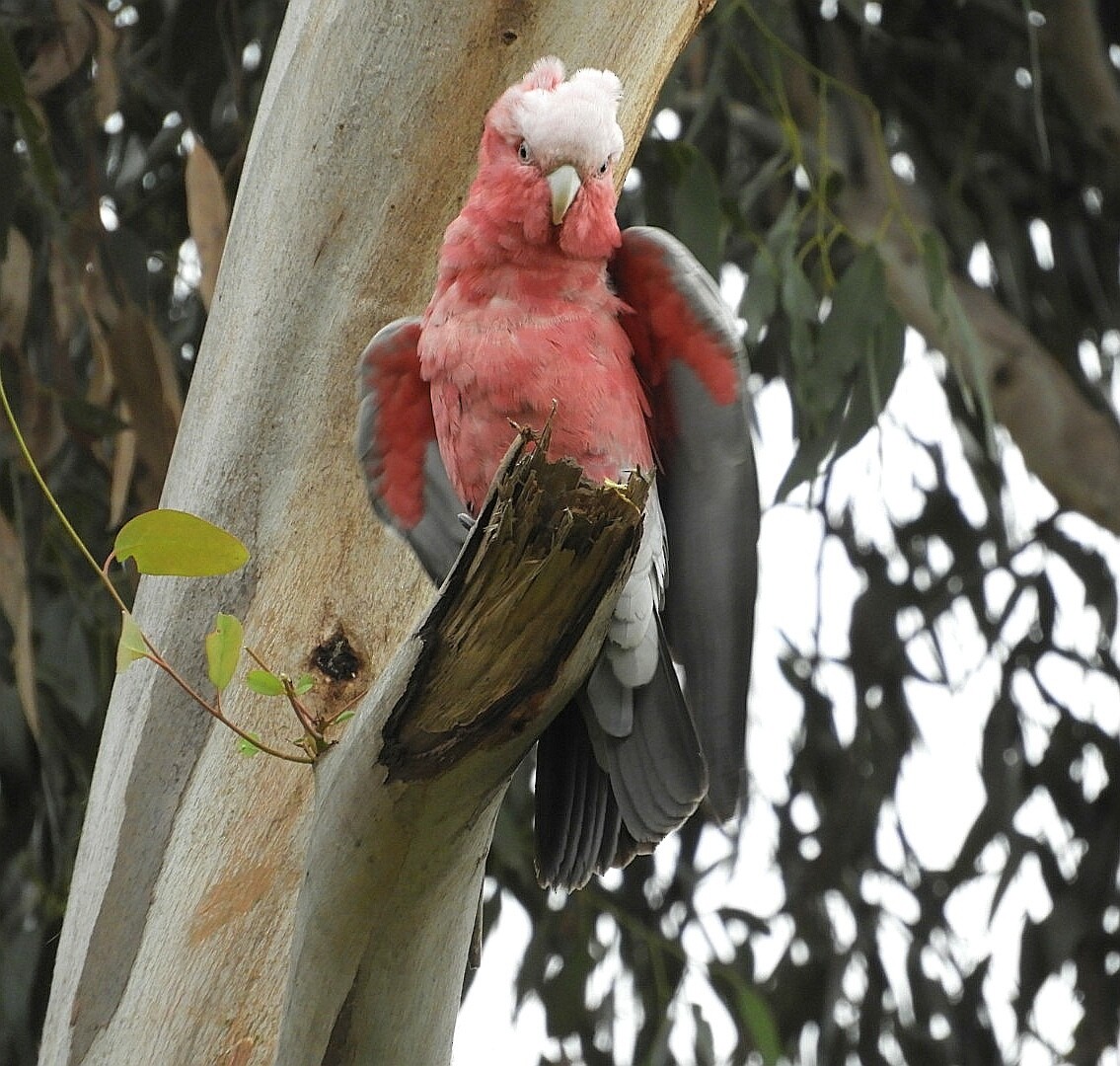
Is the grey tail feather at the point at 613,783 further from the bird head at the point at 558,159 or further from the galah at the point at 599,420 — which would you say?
the bird head at the point at 558,159

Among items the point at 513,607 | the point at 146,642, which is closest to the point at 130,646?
the point at 146,642

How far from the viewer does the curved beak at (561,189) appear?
127 centimetres

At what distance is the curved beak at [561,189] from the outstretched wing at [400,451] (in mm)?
180

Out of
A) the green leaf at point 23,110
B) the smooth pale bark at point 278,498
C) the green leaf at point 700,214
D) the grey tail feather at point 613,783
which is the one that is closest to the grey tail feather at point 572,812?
the grey tail feather at point 613,783

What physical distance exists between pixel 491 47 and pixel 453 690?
79 cm

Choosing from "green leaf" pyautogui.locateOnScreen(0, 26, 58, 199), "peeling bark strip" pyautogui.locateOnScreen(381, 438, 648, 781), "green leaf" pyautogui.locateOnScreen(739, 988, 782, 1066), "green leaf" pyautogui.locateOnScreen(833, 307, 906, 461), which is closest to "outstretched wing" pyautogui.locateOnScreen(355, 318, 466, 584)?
"peeling bark strip" pyautogui.locateOnScreen(381, 438, 648, 781)

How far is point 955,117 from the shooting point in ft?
9.57

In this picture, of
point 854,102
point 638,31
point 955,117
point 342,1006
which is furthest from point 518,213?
point 955,117

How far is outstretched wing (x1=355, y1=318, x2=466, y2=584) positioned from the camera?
1.37 meters

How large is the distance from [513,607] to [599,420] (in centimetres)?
41

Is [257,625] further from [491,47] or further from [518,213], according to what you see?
[491,47]

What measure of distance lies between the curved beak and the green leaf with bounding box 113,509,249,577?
1.40ft

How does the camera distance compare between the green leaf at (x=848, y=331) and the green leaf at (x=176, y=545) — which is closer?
the green leaf at (x=176, y=545)

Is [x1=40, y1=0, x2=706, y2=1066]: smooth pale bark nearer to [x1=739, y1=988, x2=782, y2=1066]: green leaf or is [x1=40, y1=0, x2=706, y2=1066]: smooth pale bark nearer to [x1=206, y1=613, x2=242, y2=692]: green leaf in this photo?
[x1=206, y1=613, x2=242, y2=692]: green leaf
